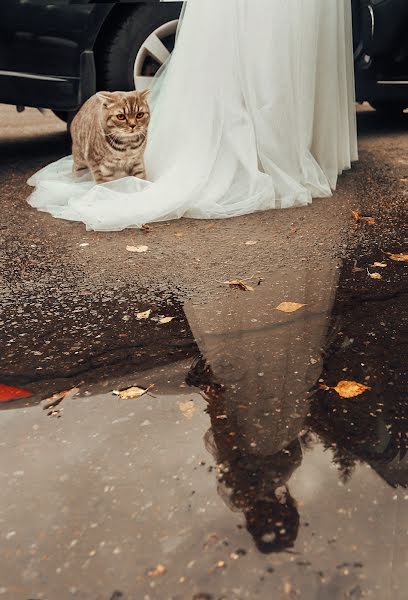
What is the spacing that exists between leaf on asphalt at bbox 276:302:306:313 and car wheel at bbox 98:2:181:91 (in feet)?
9.07

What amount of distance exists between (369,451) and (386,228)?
2154 millimetres

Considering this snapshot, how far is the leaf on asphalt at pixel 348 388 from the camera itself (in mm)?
2064

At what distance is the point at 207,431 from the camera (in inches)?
75.2

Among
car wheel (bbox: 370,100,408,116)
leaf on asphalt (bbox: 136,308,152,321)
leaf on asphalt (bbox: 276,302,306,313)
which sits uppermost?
leaf on asphalt (bbox: 136,308,152,321)

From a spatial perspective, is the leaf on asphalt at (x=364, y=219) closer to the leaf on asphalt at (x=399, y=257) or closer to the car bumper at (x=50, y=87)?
the leaf on asphalt at (x=399, y=257)

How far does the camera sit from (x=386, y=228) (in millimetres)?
3727

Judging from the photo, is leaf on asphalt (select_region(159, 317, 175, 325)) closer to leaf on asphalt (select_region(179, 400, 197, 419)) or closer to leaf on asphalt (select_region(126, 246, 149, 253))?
leaf on asphalt (select_region(179, 400, 197, 419))

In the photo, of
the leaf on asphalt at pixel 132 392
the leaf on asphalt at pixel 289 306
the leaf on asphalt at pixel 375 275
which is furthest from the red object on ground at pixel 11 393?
the leaf on asphalt at pixel 375 275

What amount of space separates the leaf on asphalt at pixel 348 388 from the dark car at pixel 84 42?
3.32m

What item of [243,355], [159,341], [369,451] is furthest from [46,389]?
[369,451]

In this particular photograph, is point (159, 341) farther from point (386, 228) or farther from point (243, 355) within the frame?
point (386, 228)

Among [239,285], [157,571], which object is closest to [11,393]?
[157,571]

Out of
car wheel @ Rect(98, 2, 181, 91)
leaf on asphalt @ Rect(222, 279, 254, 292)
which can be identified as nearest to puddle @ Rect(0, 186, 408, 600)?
leaf on asphalt @ Rect(222, 279, 254, 292)

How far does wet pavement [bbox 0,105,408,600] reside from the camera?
1.46 metres
